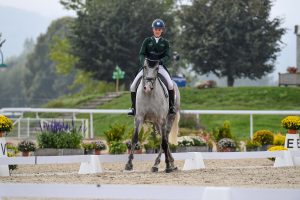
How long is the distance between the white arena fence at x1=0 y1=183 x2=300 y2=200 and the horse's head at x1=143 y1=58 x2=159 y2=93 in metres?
7.46

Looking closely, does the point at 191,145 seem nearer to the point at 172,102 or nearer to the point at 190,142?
the point at 190,142

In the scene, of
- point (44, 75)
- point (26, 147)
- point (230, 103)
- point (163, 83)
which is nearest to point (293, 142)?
point (163, 83)

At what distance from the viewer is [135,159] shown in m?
17.2

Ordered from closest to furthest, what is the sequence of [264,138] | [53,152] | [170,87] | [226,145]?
[170,87]
[53,152]
[226,145]
[264,138]

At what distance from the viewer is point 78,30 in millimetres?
61719

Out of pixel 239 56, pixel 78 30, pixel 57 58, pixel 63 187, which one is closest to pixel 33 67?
pixel 57 58

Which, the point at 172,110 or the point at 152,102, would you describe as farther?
the point at 172,110

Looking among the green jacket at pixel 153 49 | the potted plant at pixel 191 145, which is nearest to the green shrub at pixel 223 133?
the potted plant at pixel 191 145

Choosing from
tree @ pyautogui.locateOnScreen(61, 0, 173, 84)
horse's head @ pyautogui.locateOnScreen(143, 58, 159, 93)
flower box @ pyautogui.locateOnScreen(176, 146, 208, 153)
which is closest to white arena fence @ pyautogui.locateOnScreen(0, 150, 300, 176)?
horse's head @ pyautogui.locateOnScreen(143, 58, 159, 93)

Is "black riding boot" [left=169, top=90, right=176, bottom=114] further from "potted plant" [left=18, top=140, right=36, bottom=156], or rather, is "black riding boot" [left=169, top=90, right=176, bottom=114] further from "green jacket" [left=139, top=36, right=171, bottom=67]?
"potted plant" [left=18, top=140, right=36, bottom=156]

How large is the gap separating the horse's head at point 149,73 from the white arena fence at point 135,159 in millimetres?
1762

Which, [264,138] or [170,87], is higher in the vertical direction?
[170,87]

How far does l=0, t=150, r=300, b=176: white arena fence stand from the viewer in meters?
16.0

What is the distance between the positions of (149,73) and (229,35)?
38706mm
